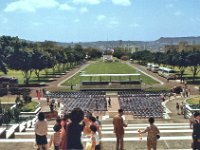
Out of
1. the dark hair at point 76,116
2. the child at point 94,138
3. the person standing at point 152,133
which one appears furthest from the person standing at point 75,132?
the person standing at point 152,133

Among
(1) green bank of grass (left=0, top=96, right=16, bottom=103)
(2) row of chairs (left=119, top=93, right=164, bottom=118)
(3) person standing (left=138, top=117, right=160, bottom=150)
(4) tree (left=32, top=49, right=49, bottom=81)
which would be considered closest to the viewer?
(3) person standing (left=138, top=117, right=160, bottom=150)

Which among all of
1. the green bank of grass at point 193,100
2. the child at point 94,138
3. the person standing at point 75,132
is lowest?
the green bank of grass at point 193,100

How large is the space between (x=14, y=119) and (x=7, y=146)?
1568 centimetres

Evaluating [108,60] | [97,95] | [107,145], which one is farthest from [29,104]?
[108,60]

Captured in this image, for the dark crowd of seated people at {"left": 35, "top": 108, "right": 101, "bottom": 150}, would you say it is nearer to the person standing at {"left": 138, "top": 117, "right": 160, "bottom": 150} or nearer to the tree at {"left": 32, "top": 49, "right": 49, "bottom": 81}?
the person standing at {"left": 138, "top": 117, "right": 160, "bottom": 150}

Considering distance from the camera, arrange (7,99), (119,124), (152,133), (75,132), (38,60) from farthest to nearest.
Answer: (38,60), (7,99), (119,124), (152,133), (75,132)

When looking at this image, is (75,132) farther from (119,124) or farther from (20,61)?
(20,61)

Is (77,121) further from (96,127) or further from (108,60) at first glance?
(108,60)

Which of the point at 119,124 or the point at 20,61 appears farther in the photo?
the point at 20,61

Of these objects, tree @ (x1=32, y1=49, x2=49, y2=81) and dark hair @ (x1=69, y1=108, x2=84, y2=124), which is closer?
dark hair @ (x1=69, y1=108, x2=84, y2=124)

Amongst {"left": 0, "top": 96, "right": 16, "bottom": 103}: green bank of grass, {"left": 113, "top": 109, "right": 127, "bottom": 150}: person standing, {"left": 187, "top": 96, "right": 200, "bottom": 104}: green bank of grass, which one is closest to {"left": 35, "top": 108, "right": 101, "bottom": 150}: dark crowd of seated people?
{"left": 113, "top": 109, "right": 127, "bottom": 150}: person standing

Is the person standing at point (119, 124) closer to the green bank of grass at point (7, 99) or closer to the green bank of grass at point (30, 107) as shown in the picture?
the green bank of grass at point (30, 107)

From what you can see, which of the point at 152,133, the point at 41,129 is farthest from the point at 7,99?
the point at 152,133

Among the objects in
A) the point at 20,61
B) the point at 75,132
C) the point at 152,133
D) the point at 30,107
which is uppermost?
the point at 75,132
